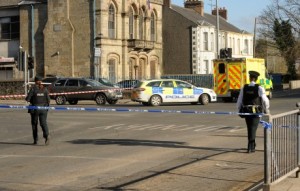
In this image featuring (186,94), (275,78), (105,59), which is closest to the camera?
(186,94)

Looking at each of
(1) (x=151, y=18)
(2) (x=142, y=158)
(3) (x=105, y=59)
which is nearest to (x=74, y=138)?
(2) (x=142, y=158)

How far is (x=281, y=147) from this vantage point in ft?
27.7

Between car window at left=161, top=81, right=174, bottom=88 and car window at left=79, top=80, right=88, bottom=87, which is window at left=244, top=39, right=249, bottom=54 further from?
car window at left=161, top=81, right=174, bottom=88

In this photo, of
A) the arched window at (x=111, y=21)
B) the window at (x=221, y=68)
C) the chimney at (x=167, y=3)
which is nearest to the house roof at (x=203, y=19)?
the chimney at (x=167, y=3)

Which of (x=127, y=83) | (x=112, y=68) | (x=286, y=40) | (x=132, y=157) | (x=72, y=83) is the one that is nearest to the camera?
(x=132, y=157)

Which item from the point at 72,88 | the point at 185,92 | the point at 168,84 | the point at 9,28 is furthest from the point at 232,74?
the point at 9,28

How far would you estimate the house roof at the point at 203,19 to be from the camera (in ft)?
204

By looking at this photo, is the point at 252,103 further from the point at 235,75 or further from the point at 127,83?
the point at 127,83

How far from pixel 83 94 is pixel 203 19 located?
3528cm

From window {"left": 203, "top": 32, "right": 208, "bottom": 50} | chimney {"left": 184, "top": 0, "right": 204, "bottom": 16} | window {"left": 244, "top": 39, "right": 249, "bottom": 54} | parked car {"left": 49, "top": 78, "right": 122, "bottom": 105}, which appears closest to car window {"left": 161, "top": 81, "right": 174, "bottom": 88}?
parked car {"left": 49, "top": 78, "right": 122, "bottom": 105}

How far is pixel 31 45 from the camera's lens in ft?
166

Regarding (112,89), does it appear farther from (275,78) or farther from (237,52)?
(237,52)

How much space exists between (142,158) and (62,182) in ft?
9.13

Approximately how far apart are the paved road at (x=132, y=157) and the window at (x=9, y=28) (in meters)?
34.2
